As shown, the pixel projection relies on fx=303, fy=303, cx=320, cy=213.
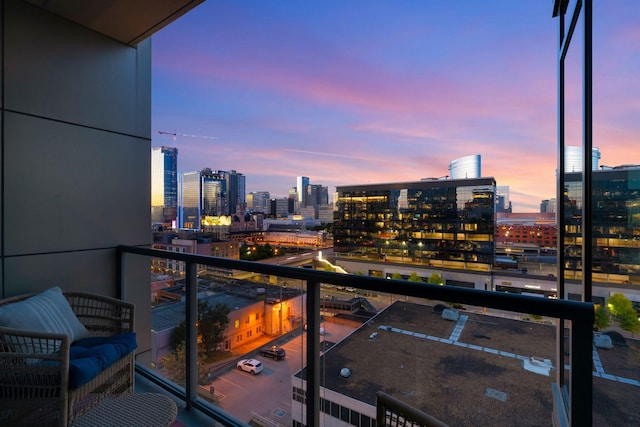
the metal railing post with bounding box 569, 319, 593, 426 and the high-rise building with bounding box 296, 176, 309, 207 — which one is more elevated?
the high-rise building with bounding box 296, 176, 309, 207

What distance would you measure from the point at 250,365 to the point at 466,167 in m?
25.8

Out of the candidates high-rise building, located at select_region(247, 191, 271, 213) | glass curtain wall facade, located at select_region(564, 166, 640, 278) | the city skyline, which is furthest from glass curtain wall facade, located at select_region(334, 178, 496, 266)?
glass curtain wall facade, located at select_region(564, 166, 640, 278)

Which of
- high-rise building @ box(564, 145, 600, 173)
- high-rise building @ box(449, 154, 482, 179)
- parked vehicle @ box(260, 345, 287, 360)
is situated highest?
high-rise building @ box(449, 154, 482, 179)

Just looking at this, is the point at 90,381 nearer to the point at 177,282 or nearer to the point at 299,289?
the point at 177,282

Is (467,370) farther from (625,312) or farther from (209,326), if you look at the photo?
(209,326)

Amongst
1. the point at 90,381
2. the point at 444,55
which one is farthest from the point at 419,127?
the point at 90,381

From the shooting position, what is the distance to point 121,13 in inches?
97.4

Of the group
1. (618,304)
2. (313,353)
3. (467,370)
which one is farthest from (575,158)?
(313,353)

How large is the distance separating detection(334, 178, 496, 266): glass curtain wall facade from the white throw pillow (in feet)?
84.4

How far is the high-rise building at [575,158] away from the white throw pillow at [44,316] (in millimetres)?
3206

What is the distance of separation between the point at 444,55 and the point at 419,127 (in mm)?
10024

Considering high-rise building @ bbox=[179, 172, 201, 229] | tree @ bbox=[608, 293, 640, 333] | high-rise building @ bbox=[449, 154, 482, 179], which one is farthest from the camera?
high-rise building @ bbox=[449, 154, 482, 179]

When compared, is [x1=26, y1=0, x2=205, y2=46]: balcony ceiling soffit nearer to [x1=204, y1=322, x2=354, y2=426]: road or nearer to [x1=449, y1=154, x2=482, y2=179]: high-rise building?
[x1=204, y1=322, x2=354, y2=426]: road

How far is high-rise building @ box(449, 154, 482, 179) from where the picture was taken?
2283 centimetres
